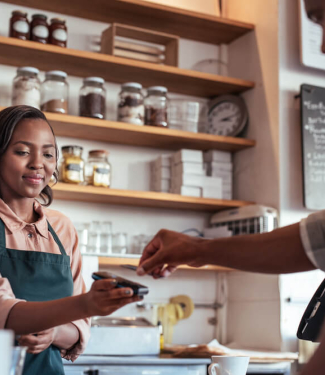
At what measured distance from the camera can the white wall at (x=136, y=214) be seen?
3.23m

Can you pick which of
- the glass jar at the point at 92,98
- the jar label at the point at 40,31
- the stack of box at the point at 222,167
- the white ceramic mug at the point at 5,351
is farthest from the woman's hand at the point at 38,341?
the stack of box at the point at 222,167

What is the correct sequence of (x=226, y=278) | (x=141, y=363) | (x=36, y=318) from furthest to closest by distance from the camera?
(x=226, y=278)
(x=141, y=363)
(x=36, y=318)

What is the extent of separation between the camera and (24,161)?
1.62 m

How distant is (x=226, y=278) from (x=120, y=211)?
736 mm

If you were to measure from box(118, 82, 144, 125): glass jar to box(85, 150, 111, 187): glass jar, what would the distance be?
0.23 m

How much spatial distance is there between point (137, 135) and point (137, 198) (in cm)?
35

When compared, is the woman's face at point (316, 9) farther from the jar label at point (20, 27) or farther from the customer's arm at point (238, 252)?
the jar label at point (20, 27)

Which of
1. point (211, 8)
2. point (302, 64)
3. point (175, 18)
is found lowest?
point (302, 64)

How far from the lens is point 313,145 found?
124 inches

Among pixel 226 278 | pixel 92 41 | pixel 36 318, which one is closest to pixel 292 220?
pixel 226 278

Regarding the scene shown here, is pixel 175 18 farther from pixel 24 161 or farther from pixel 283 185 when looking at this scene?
pixel 24 161

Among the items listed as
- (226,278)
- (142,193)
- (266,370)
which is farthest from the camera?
(226,278)

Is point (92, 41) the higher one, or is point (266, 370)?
point (92, 41)

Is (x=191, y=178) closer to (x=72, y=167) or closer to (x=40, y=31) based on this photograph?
(x=72, y=167)
